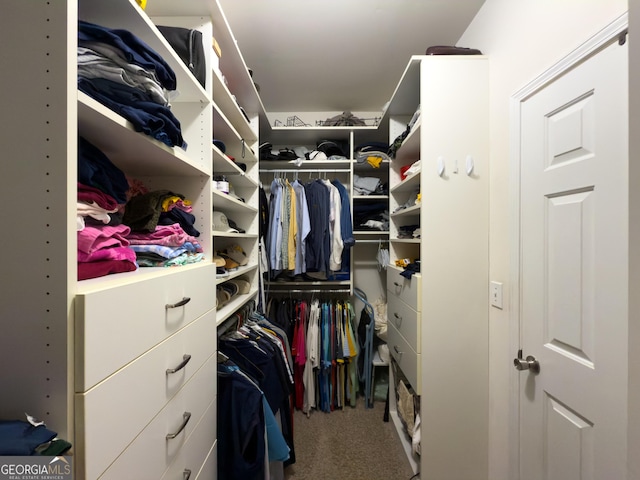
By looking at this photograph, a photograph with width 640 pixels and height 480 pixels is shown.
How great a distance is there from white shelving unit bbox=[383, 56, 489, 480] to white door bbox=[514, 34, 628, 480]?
8.2 inches

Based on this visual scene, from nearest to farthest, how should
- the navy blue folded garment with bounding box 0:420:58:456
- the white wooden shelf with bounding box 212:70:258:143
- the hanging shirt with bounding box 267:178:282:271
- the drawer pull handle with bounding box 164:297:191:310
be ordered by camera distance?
the navy blue folded garment with bounding box 0:420:58:456 → the drawer pull handle with bounding box 164:297:191:310 → the white wooden shelf with bounding box 212:70:258:143 → the hanging shirt with bounding box 267:178:282:271

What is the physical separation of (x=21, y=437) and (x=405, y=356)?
155 centimetres

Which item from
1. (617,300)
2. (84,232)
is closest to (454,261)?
(617,300)

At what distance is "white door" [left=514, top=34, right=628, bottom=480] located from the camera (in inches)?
29.3

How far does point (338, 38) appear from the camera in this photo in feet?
4.93

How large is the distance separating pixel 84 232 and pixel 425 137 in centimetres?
137

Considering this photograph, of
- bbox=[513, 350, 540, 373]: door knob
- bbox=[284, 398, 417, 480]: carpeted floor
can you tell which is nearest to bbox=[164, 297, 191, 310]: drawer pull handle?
bbox=[513, 350, 540, 373]: door knob

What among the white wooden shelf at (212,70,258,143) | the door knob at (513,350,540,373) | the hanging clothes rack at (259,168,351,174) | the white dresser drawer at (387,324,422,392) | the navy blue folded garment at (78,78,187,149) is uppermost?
the white wooden shelf at (212,70,258,143)

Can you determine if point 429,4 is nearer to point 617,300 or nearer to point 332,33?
point 332,33

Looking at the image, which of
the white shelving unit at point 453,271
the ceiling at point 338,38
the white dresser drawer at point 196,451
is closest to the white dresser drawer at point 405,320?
the white shelving unit at point 453,271

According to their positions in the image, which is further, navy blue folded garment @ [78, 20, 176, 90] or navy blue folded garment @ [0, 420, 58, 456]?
navy blue folded garment @ [78, 20, 176, 90]

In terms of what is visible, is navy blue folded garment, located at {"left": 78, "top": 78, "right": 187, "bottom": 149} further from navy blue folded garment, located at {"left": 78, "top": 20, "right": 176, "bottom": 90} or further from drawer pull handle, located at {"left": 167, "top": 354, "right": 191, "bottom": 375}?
drawer pull handle, located at {"left": 167, "top": 354, "right": 191, "bottom": 375}

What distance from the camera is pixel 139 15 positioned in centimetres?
68

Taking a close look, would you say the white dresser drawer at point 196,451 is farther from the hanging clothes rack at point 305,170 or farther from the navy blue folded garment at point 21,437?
the hanging clothes rack at point 305,170
